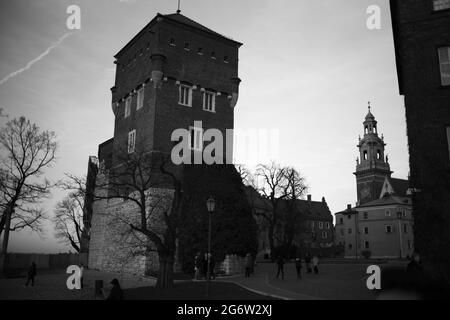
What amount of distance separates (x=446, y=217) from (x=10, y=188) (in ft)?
112

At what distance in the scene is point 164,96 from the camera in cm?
3678

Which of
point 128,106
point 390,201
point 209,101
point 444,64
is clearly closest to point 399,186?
point 390,201

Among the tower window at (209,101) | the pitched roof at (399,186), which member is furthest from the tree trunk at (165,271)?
the pitched roof at (399,186)

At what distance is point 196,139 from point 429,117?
72.0 feet

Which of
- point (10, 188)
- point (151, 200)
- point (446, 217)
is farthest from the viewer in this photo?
point (10, 188)

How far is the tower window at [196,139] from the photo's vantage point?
37.7m

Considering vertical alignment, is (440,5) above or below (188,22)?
below

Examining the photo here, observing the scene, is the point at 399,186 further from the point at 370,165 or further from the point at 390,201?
the point at 390,201

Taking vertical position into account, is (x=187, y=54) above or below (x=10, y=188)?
above

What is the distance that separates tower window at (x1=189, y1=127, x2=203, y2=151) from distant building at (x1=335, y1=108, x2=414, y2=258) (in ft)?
152

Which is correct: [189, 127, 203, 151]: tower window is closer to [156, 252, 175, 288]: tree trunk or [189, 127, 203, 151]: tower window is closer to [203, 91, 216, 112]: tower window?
[203, 91, 216, 112]: tower window
